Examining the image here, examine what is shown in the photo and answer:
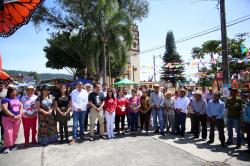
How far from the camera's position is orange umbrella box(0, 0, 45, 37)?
8.49 ft

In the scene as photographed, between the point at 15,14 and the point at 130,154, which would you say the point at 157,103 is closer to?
the point at 130,154

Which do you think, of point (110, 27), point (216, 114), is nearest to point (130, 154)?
point (216, 114)

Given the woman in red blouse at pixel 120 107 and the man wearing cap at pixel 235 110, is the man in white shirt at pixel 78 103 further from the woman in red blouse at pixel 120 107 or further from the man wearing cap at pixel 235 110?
the man wearing cap at pixel 235 110

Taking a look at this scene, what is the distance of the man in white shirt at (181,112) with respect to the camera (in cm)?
957

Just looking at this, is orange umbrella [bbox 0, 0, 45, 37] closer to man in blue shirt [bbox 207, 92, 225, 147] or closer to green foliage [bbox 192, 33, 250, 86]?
man in blue shirt [bbox 207, 92, 225, 147]

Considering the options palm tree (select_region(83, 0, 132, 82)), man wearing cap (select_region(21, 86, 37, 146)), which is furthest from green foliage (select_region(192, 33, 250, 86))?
man wearing cap (select_region(21, 86, 37, 146))

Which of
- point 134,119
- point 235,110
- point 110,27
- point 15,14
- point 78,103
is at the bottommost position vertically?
point 134,119

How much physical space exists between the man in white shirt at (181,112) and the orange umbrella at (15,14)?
769 cm

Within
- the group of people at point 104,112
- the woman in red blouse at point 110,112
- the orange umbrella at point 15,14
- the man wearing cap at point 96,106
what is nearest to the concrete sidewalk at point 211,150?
the group of people at point 104,112

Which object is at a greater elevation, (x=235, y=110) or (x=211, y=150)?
(x=235, y=110)

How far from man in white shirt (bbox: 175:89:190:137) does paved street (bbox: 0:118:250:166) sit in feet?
2.83

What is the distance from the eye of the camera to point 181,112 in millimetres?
9672

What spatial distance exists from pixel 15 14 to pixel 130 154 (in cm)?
534

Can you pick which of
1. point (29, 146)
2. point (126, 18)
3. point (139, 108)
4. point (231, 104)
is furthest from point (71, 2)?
point (231, 104)
